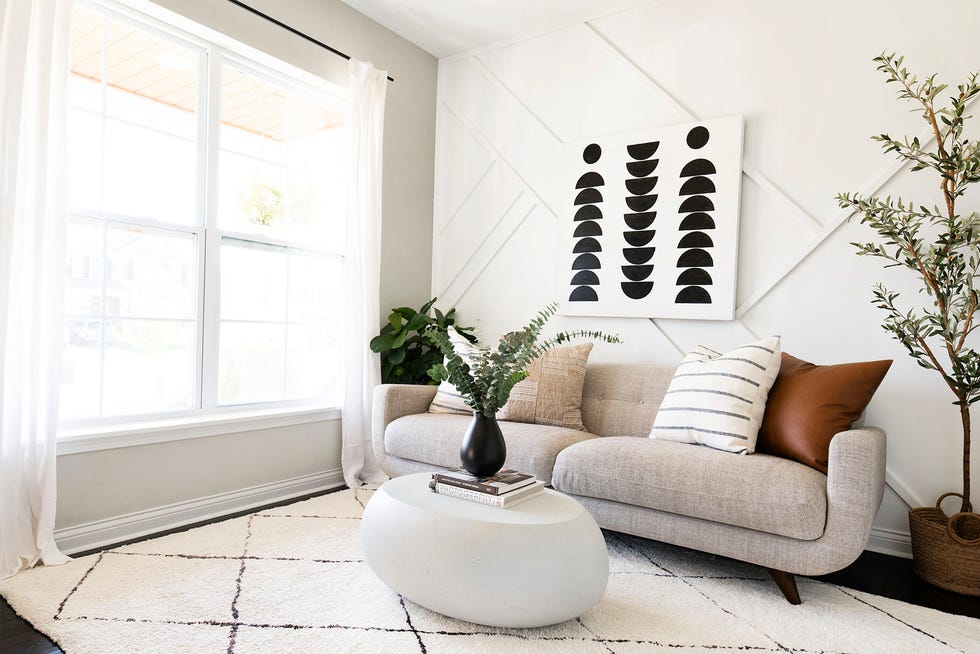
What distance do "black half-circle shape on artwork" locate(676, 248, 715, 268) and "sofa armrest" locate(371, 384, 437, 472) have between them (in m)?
1.55

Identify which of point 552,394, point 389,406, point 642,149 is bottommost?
point 389,406

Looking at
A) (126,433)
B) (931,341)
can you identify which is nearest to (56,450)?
(126,433)

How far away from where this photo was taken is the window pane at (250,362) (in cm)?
325

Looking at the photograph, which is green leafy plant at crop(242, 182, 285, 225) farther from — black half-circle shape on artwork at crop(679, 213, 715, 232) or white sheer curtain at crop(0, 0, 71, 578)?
black half-circle shape on artwork at crop(679, 213, 715, 232)

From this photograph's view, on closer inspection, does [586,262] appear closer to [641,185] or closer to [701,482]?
[641,185]

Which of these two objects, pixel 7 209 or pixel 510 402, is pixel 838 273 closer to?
pixel 510 402

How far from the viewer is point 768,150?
10.3ft

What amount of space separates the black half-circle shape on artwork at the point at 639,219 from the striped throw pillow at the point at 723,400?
3.19 feet

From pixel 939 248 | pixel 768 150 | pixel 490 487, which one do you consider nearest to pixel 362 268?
pixel 490 487

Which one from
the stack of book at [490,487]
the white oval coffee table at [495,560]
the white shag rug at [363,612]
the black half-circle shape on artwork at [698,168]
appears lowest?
the white shag rug at [363,612]

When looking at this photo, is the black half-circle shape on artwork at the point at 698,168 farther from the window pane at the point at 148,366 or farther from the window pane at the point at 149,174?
the window pane at the point at 148,366

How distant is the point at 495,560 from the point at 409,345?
242cm

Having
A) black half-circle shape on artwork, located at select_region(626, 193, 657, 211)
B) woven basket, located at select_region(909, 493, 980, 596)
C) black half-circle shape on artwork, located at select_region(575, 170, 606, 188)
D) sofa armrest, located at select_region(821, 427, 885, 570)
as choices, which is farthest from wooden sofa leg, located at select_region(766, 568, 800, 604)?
black half-circle shape on artwork, located at select_region(575, 170, 606, 188)

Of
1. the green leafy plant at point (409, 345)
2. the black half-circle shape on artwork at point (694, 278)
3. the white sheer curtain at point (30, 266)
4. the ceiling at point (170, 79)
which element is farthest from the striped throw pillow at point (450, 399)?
the white sheer curtain at point (30, 266)
